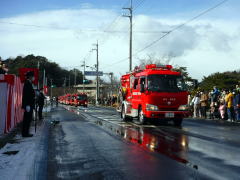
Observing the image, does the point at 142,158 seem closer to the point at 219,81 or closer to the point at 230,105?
the point at 230,105

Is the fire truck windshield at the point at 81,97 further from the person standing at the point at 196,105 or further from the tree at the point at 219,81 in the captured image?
the person standing at the point at 196,105

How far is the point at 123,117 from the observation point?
20531 mm

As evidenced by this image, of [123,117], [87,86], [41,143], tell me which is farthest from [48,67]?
[41,143]

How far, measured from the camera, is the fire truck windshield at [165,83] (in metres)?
16.8

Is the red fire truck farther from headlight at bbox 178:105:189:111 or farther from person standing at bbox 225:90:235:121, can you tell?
headlight at bbox 178:105:189:111

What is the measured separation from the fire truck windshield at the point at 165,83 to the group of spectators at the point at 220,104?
464 cm

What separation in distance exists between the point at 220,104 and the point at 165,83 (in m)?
6.96

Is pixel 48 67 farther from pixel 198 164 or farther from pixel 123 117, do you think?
pixel 198 164

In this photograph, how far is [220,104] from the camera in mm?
22391

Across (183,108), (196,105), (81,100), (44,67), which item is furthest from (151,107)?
(44,67)

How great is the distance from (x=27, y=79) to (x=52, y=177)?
6.20 metres

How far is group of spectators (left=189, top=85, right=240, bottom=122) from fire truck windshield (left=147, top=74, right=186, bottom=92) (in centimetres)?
464

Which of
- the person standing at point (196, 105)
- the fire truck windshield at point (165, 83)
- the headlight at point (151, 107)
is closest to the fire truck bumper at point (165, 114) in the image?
the headlight at point (151, 107)

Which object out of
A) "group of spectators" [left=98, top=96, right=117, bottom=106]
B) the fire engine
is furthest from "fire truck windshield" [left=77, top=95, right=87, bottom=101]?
the fire engine
